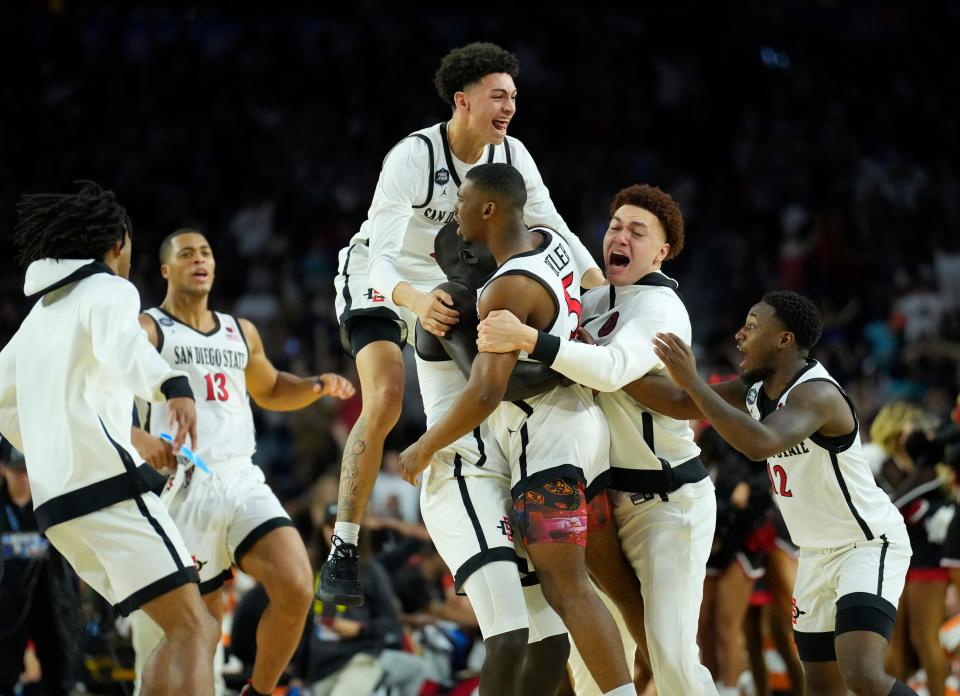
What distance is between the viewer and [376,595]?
8.37 m

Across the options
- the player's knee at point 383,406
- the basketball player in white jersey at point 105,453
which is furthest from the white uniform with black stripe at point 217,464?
the basketball player in white jersey at point 105,453

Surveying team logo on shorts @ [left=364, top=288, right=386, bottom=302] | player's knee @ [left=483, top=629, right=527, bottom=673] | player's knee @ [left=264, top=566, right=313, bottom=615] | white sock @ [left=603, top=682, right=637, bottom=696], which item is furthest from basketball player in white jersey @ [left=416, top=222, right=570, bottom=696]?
player's knee @ [left=264, top=566, right=313, bottom=615]

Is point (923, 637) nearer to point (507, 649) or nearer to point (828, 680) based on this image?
point (828, 680)

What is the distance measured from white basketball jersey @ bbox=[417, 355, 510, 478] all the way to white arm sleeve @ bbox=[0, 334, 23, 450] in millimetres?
1672

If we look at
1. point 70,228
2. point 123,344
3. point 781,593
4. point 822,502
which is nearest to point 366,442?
point 123,344

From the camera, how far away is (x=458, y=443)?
5160 mm

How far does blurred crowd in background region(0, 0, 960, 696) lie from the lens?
1389 centimetres

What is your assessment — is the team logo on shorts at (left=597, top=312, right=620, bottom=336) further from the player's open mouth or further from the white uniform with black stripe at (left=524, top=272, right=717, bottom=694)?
the player's open mouth

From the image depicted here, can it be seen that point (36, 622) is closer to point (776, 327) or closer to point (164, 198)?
point (776, 327)

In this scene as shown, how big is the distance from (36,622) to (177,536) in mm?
3795

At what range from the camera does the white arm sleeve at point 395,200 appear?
572 centimetres

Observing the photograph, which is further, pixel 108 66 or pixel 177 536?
pixel 108 66

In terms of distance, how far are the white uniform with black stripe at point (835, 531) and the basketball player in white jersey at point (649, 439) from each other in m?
0.44

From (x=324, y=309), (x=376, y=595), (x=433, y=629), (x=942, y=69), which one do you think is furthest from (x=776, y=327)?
(x=942, y=69)
